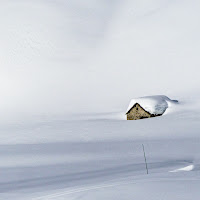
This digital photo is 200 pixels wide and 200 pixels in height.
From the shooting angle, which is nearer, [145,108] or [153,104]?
[145,108]

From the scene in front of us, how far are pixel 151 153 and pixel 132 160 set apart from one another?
1275 mm

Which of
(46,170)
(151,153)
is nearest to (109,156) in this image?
(151,153)

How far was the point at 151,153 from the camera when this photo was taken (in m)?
9.50

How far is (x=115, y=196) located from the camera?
90.0 inches

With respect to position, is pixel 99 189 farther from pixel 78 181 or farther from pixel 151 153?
pixel 151 153

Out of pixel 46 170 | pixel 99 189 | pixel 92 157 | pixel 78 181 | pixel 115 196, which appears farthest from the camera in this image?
pixel 92 157

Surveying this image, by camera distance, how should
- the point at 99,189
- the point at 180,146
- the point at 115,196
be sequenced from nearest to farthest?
the point at 115,196 < the point at 99,189 < the point at 180,146

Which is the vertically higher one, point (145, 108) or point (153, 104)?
point (153, 104)

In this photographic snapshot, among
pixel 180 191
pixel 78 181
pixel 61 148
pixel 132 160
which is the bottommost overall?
pixel 180 191

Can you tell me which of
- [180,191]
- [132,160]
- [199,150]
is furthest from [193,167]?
[180,191]

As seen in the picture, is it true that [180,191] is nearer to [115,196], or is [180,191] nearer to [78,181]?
[115,196]

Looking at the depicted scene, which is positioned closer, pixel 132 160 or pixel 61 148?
pixel 132 160

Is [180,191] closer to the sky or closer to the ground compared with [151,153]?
closer to the ground

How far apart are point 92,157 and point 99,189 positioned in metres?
6.62
